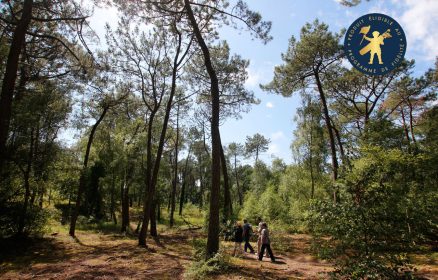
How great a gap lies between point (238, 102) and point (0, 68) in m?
13.3

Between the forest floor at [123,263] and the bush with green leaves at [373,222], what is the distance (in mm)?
841

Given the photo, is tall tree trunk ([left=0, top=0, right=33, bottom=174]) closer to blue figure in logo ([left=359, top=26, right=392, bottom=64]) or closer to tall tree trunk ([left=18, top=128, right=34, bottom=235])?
tall tree trunk ([left=18, top=128, right=34, bottom=235])

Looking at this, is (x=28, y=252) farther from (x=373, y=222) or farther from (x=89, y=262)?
(x=373, y=222)

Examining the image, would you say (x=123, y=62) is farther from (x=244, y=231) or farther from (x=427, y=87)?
(x=427, y=87)

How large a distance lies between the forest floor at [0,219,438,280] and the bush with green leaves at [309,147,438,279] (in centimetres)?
84

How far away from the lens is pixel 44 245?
16938mm

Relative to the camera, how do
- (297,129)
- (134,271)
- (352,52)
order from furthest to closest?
(297,129) → (134,271) → (352,52)

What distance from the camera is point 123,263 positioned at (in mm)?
12148

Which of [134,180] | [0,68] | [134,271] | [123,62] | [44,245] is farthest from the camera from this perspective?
[134,180]

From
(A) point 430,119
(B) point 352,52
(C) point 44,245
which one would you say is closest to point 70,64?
(C) point 44,245

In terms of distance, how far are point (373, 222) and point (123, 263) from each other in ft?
29.9

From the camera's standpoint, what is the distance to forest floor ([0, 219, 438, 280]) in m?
10.2

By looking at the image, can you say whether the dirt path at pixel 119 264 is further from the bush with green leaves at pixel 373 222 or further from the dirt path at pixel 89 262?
the bush with green leaves at pixel 373 222

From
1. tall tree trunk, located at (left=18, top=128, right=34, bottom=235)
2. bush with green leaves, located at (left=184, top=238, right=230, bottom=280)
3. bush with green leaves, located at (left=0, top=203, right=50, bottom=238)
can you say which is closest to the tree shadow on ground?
bush with green leaves, located at (left=0, top=203, right=50, bottom=238)
